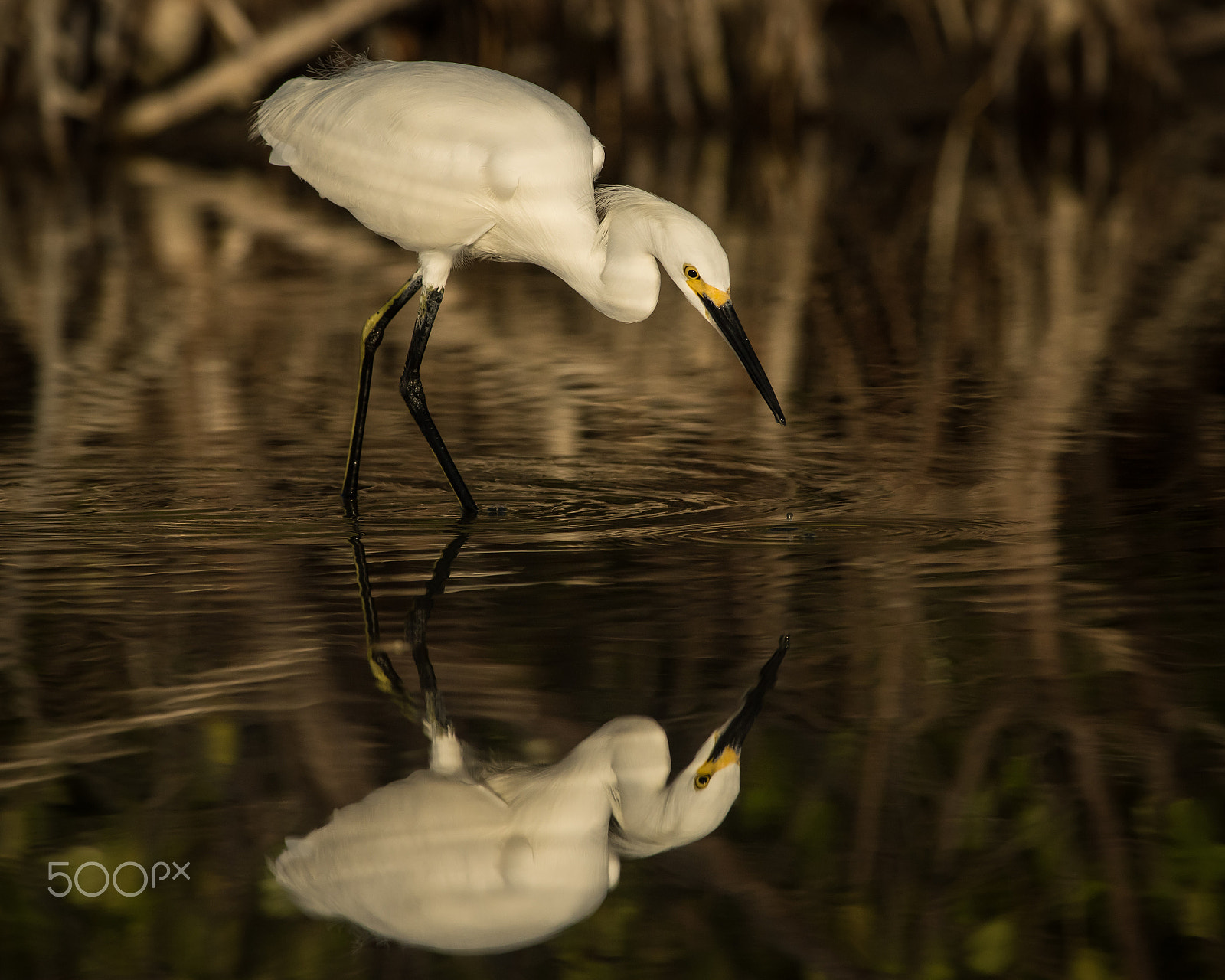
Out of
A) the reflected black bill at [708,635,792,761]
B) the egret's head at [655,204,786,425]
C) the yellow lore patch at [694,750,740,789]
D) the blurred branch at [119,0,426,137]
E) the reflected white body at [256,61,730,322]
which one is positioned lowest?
the yellow lore patch at [694,750,740,789]

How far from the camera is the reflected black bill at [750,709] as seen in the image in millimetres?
3793

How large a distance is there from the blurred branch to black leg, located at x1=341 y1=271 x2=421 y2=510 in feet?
32.5

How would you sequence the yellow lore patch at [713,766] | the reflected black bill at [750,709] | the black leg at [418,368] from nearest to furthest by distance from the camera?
the yellow lore patch at [713,766] < the reflected black bill at [750,709] < the black leg at [418,368]

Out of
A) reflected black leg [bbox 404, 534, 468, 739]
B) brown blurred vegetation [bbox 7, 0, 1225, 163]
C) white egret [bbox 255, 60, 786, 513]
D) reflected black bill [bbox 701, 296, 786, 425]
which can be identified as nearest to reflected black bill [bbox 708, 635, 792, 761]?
reflected black leg [bbox 404, 534, 468, 739]

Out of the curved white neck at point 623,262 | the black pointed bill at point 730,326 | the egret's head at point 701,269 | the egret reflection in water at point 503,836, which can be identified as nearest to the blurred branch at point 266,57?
the curved white neck at point 623,262

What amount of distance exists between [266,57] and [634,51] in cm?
403

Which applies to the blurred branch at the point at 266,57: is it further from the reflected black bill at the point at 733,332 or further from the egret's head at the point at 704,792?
the egret's head at the point at 704,792

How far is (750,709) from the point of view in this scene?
13.1ft

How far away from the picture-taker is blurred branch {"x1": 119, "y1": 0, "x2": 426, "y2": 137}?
1585 centimetres

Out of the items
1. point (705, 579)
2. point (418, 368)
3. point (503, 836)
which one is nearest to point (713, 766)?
point (503, 836)

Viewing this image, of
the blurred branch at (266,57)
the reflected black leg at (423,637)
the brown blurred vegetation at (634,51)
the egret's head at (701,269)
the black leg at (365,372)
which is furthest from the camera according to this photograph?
the brown blurred vegetation at (634,51)

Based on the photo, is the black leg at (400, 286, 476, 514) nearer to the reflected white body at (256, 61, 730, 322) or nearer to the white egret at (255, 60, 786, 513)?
the white egret at (255, 60, 786, 513)

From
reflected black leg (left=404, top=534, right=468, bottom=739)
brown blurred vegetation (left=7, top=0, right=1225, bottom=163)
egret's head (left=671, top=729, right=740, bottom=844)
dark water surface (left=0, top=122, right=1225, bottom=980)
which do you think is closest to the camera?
dark water surface (left=0, top=122, right=1225, bottom=980)

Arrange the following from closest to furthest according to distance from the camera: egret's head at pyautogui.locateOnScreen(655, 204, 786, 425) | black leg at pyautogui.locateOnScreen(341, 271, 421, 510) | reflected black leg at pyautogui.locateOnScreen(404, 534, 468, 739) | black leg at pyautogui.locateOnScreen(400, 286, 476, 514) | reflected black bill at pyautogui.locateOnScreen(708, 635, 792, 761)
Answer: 1. reflected black bill at pyautogui.locateOnScreen(708, 635, 792, 761)
2. reflected black leg at pyautogui.locateOnScreen(404, 534, 468, 739)
3. egret's head at pyautogui.locateOnScreen(655, 204, 786, 425)
4. black leg at pyautogui.locateOnScreen(341, 271, 421, 510)
5. black leg at pyautogui.locateOnScreen(400, 286, 476, 514)
